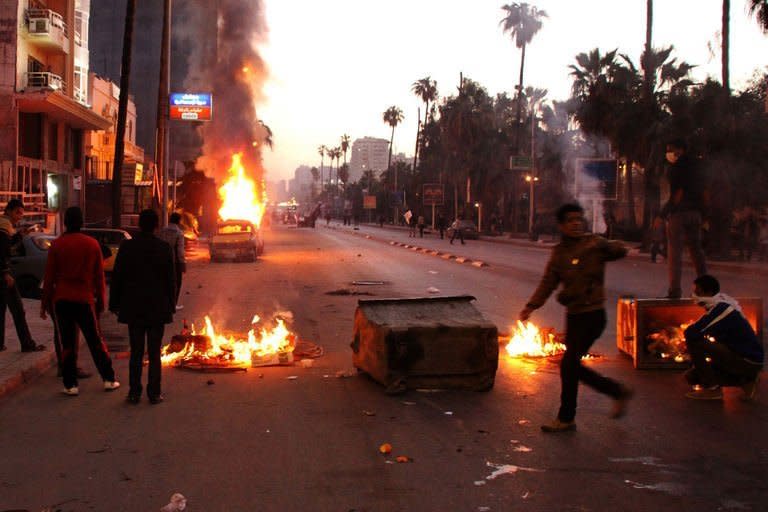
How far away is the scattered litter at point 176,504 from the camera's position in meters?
4.41

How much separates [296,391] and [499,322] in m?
5.65

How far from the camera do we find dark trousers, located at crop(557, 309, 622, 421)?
6.03m

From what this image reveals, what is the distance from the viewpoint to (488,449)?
18.5ft

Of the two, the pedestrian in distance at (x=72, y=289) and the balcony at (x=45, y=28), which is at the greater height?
the balcony at (x=45, y=28)

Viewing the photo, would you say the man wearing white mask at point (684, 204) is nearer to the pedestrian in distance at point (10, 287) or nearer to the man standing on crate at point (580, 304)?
the man standing on crate at point (580, 304)

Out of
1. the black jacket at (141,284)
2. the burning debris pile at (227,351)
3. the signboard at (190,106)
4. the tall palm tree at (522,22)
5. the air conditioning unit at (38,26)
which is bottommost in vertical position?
the burning debris pile at (227,351)

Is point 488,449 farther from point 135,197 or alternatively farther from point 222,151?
point 222,151

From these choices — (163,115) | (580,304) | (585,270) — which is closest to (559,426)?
(580,304)

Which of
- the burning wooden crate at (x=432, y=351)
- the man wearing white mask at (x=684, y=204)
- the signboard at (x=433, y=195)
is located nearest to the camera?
the burning wooden crate at (x=432, y=351)

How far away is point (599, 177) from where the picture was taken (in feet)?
133

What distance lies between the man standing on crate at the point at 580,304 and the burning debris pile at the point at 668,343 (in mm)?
2472

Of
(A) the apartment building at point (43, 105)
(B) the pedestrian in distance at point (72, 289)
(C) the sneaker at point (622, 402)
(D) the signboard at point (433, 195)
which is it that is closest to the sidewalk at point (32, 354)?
(B) the pedestrian in distance at point (72, 289)

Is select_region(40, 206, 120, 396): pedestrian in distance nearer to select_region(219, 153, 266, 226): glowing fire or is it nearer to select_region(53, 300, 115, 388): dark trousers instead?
select_region(53, 300, 115, 388): dark trousers

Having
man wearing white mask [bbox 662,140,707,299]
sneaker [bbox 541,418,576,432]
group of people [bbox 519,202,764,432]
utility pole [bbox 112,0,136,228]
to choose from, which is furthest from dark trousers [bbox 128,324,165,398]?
utility pole [bbox 112,0,136,228]
